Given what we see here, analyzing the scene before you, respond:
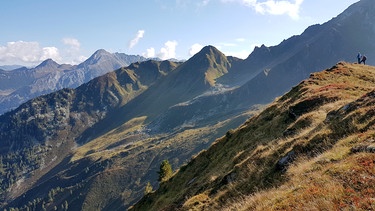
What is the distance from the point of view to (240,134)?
143 feet

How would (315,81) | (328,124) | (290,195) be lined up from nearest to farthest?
(290,195)
(328,124)
(315,81)

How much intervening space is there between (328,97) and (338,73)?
1756 cm

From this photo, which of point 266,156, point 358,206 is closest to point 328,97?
point 266,156

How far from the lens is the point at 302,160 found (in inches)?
770

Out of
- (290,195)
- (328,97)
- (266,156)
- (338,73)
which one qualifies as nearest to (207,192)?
(266,156)

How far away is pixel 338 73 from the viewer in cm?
5116

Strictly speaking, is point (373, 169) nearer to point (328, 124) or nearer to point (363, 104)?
point (328, 124)

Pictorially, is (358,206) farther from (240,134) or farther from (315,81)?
(315,81)

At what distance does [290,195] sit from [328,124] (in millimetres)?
13183

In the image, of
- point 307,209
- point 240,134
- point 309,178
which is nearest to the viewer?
point 307,209

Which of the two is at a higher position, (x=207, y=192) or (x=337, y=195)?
(x=337, y=195)

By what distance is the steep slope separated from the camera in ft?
41.2

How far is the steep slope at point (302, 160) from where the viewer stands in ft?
41.2

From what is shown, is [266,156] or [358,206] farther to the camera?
[266,156]
